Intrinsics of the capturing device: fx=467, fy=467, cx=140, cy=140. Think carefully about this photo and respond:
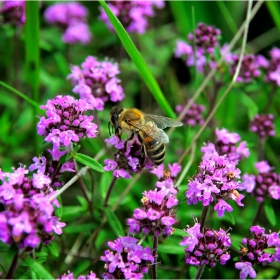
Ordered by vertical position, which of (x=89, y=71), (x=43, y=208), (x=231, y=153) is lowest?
(x=231, y=153)

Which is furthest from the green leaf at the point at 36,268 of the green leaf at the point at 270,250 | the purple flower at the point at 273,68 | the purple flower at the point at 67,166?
the purple flower at the point at 273,68

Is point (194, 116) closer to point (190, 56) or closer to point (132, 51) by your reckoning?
point (190, 56)

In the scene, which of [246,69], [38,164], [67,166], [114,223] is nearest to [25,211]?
[38,164]

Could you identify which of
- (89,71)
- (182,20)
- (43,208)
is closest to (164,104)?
(89,71)

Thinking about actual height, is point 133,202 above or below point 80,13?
below

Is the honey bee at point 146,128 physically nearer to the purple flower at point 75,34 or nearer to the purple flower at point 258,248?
the purple flower at point 258,248

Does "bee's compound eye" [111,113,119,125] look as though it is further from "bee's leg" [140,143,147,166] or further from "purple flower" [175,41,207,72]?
"purple flower" [175,41,207,72]

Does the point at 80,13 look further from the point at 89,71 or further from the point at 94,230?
the point at 94,230
